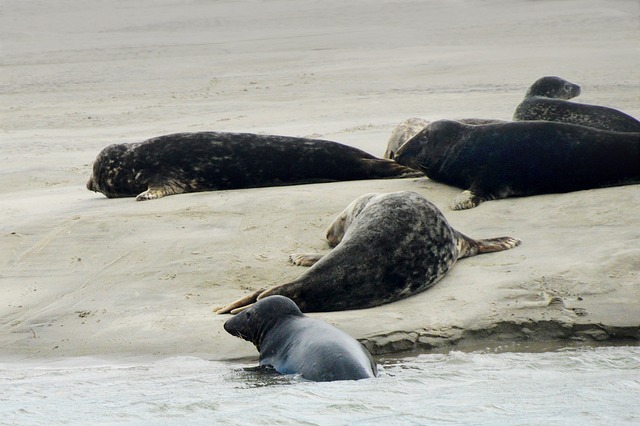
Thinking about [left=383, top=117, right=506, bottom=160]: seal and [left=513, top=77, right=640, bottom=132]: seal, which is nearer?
[left=513, top=77, right=640, bottom=132]: seal

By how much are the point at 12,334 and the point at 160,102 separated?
1049 centimetres

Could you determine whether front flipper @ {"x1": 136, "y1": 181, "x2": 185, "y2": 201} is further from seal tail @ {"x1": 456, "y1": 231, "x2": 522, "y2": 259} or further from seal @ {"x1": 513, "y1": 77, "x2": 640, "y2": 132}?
seal @ {"x1": 513, "y1": 77, "x2": 640, "y2": 132}

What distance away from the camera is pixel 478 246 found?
6566mm

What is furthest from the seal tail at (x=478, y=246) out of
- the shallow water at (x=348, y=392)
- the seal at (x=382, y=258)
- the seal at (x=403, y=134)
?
the seal at (x=403, y=134)

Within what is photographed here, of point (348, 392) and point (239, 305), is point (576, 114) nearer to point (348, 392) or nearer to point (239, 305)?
point (239, 305)

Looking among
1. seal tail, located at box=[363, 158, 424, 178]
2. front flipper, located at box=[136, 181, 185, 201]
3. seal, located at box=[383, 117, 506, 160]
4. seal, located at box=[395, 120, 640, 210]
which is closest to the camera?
seal, located at box=[395, 120, 640, 210]

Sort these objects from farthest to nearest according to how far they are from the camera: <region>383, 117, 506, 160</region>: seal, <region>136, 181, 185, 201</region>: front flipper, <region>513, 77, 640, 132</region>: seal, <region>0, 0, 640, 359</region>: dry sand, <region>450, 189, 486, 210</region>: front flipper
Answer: <region>383, 117, 506, 160</region>: seal < <region>513, 77, 640, 132</region>: seal < <region>136, 181, 185, 201</region>: front flipper < <region>450, 189, 486, 210</region>: front flipper < <region>0, 0, 640, 359</region>: dry sand

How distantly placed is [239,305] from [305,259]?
788 mm

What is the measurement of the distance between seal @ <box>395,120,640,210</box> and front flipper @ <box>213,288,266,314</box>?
221 cm

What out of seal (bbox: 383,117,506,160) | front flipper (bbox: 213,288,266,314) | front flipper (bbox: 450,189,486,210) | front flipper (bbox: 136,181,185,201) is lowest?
front flipper (bbox: 213,288,266,314)

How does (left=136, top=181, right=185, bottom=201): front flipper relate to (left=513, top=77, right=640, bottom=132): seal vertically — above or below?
below

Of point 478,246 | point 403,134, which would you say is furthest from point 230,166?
point 478,246

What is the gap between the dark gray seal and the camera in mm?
4602

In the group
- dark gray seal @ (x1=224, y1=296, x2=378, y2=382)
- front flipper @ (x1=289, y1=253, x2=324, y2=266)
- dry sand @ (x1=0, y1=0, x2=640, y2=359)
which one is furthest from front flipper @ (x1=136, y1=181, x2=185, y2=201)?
dark gray seal @ (x1=224, y1=296, x2=378, y2=382)
